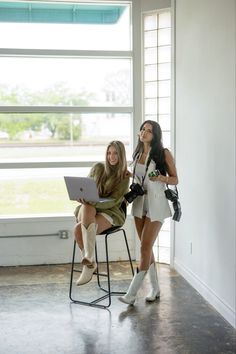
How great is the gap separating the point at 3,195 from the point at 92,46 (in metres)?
1.81

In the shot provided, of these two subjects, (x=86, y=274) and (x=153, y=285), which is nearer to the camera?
(x=86, y=274)

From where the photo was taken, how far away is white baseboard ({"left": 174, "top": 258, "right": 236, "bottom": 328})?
3.47 m

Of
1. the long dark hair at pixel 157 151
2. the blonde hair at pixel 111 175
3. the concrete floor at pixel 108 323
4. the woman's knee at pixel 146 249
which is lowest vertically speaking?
the concrete floor at pixel 108 323

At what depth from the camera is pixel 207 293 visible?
3914 mm

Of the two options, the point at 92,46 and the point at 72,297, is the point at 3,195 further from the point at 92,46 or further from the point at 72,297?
the point at 92,46

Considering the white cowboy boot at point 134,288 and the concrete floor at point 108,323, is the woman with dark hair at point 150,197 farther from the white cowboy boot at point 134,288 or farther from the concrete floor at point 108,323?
the concrete floor at point 108,323

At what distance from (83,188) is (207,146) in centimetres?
104

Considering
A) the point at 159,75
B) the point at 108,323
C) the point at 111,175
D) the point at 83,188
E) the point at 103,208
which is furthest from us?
the point at 159,75

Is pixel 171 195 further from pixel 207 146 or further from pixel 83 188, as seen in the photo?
pixel 83 188

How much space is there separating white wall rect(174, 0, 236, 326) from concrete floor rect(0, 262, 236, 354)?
0.19 metres

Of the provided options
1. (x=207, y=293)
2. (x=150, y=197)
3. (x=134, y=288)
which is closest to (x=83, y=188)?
(x=150, y=197)

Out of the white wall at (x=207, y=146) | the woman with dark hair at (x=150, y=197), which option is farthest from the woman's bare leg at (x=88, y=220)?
the white wall at (x=207, y=146)

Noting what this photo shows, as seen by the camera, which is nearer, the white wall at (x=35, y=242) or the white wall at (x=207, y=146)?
the white wall at (x=207, y=146)

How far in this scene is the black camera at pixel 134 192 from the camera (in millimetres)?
3828
